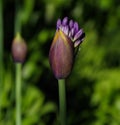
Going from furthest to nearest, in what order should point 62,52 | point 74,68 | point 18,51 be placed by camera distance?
point 74,68
point 18,51
point 62,52

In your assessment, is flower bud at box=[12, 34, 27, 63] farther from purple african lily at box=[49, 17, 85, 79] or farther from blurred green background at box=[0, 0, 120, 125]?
blurred green background at box=[0, 0, 120, 125]

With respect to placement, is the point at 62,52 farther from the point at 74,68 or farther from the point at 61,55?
the point at 74,68

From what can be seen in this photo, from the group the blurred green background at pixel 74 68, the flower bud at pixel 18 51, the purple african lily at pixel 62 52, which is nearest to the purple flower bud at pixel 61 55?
the purple african lily at pixel 62 52

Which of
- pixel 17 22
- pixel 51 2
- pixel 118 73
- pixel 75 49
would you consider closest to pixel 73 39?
pixel 75 49

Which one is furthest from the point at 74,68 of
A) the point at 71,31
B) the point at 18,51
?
the point at 71,31

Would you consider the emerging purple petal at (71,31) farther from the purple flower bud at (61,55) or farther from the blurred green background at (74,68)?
the blurred green background at (74,68)

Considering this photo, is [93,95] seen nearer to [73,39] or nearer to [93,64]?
[93,64]
